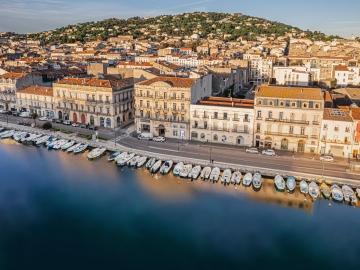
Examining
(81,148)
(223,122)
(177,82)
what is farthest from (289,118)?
(81,148)

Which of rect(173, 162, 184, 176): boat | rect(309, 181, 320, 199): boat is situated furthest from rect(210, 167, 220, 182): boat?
rect(309, 181, 320, 199): boat

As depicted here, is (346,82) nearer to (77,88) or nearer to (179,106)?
(179,106)

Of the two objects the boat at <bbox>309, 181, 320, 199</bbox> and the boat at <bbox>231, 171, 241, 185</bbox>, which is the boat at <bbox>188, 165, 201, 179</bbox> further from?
the boat at <bbox>309, 181, 320, 199</bbox>

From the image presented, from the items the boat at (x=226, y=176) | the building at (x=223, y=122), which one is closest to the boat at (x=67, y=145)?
the building at (x=223, y=122)

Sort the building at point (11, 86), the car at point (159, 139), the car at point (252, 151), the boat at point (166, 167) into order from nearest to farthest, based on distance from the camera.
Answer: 1. the boat at point (166, 167)
2. the car at point (252, 151)
3. the car at point (159, 139)
4. the building at point (11, 86)

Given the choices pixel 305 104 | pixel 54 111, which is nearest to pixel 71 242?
pixel 305 104

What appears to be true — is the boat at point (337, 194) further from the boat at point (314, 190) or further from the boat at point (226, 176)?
the boat at point (226, 176)
